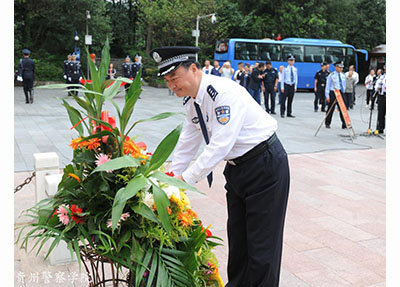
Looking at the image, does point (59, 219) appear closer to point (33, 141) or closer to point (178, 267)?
point (178, 267)

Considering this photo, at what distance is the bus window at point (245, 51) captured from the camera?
77.8 ft

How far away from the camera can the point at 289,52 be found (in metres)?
24.6

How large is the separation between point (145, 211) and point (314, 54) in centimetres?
2496

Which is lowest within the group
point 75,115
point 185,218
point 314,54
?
point 185,218

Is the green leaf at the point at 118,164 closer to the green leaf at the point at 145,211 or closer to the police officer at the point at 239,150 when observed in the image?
the green leaf at the point at 145,211

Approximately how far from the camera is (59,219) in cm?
185

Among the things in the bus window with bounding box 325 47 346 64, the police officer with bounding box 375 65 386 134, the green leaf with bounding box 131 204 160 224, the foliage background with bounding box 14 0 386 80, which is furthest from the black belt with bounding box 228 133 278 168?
the foliage background with bounding box 14 0 386 80

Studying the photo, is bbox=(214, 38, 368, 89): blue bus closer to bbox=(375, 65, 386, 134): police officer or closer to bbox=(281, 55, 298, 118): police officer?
bbox=(281, 55, 298, 118): police officer

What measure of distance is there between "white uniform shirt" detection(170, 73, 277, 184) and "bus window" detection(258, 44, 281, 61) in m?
22.2

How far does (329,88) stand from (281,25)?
20.8 m

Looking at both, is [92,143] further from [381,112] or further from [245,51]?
[245,51]

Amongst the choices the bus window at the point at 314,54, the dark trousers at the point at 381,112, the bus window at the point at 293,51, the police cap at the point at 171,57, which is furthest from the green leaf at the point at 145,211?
the bus window at the point at 314,54

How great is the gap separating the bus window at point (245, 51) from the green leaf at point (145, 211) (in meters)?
22.7

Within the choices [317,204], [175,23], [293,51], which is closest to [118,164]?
[317,204]
